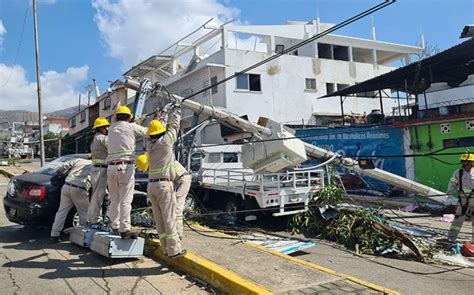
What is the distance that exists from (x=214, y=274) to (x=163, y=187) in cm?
130

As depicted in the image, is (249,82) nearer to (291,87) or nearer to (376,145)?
(291,87)

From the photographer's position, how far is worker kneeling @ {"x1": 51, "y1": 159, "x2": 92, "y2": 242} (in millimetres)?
6348

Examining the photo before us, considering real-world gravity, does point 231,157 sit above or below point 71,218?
above

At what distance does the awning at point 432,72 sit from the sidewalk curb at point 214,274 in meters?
12.1

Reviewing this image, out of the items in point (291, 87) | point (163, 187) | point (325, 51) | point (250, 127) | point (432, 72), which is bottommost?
point (163, 187)

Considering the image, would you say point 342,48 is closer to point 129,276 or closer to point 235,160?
point 235,160

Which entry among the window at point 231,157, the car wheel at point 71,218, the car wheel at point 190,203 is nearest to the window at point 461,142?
the window at point 231,157

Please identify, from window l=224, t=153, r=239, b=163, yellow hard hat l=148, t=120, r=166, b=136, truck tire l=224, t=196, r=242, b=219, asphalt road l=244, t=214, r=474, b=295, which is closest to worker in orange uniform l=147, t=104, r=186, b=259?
→ yellow hard hat l=148, t=120, r=166, b=136

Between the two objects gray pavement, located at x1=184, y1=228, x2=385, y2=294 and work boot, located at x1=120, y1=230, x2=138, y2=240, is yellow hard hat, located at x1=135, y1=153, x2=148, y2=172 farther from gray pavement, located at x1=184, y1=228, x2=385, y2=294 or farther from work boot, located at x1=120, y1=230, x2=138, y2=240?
gray pavement, located at x1=184, y1=228, x2=385, y2=294

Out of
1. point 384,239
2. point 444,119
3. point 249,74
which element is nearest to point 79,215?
point 384,239

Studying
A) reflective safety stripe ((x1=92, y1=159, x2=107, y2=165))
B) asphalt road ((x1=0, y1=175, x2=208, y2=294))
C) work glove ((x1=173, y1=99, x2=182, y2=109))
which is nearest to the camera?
asphalt road ((x1=0, y1=175, x2=208, y2=294))

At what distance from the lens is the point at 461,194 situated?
710 cm

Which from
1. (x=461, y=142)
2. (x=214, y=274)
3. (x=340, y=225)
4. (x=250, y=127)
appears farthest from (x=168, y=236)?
(x=461, y=142)

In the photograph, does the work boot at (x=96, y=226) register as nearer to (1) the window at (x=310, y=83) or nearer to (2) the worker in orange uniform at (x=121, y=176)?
(2) the worker in orange uniform at (x=121, y=176)
